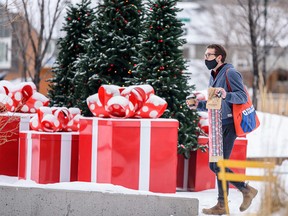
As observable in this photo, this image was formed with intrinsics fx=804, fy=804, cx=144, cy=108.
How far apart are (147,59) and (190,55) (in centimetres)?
4981

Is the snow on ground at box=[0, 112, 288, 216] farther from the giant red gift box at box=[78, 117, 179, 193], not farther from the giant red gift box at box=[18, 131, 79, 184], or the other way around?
the giant red gift box at box=[18, 131, 79, 184]

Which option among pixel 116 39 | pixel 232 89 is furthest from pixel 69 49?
pixel 232 89

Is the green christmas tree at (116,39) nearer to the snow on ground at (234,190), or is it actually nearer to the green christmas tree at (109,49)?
the green christmas tree at (109,49)

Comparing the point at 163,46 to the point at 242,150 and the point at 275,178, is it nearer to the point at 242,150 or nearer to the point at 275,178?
the point at 242,150

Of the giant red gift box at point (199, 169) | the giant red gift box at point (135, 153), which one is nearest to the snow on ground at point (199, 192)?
the giant red gift box at point (199, 169)

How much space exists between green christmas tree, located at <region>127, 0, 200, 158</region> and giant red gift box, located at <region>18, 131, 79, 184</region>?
4.20 ft

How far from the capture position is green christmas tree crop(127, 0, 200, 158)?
10.2 metres

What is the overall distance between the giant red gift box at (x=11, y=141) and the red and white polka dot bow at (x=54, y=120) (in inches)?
18.7

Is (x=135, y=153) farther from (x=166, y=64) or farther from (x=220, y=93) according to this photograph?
(x=166, y=64)

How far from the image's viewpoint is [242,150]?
1017 cm

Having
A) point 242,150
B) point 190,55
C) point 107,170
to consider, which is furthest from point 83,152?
point 190,55

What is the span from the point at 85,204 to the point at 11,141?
10.4 feet

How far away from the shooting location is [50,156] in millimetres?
9508

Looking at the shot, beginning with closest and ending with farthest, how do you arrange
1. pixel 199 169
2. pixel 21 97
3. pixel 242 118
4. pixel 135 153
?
1. pixel 242 118
2. pixel 135 153
3. pixel 199 169
4. pixel 21 97
